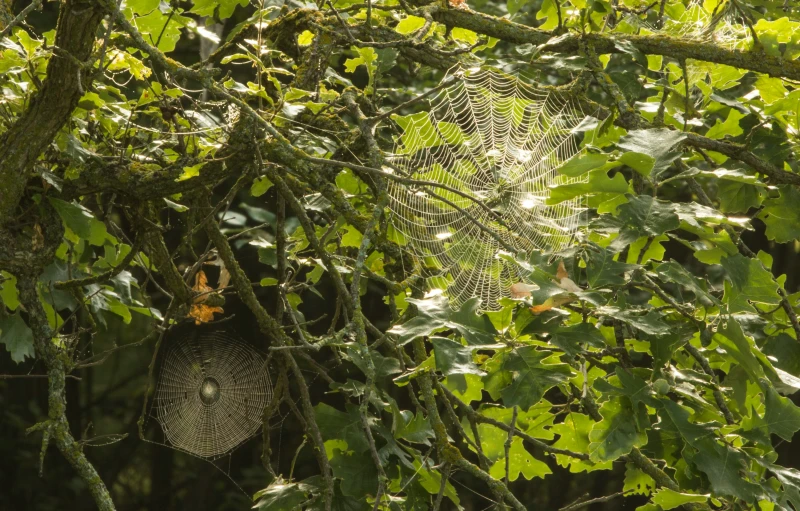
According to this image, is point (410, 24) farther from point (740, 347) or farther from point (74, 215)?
point (740, 347)

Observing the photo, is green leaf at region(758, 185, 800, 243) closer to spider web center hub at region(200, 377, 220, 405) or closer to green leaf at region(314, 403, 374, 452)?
green leaf at region(314, 403, 374, 452)

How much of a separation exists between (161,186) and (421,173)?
0.43 meters

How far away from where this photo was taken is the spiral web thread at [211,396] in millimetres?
3127

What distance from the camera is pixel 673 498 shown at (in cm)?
112

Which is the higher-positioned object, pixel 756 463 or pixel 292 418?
pixel 756 463

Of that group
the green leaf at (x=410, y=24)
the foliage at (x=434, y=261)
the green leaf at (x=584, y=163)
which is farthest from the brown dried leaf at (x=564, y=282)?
the green leaf at (x=410, y=24)

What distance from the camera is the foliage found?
1077 millimetres

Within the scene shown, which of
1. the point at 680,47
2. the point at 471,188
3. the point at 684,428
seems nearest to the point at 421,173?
the point at 471,188

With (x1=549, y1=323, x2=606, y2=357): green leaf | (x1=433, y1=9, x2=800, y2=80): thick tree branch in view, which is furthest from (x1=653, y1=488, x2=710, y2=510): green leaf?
(x1=433, y1=9, x2=800, y2=80): thick tree branch

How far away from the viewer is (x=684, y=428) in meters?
1.06

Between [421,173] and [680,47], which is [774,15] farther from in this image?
[421,173]

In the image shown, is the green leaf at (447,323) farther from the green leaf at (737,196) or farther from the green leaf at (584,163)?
the green leaf at (737,196)

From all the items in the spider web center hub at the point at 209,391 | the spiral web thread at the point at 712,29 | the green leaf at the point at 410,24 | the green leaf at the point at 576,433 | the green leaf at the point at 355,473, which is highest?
the green leaf at the point at 410,24

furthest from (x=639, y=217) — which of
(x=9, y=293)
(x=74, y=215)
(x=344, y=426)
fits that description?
(x=9, y=293)
